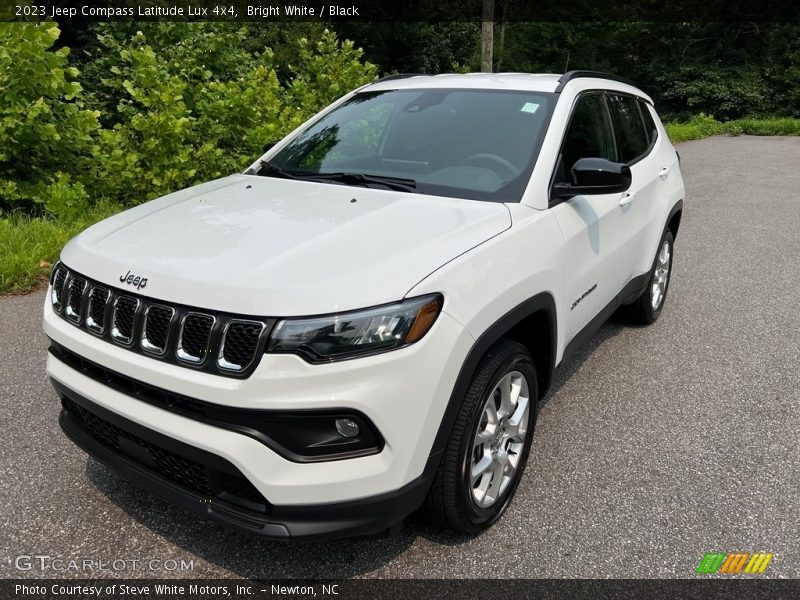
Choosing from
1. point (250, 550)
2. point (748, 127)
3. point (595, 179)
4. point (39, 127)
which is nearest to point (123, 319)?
point (250, 550)

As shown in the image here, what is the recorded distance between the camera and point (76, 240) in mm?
2713

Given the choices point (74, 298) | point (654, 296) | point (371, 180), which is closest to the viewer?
point (74, 298)

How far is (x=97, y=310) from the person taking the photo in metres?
2.39

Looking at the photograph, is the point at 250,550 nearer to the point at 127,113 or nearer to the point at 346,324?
the point at 346,324

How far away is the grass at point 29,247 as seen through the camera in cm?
541

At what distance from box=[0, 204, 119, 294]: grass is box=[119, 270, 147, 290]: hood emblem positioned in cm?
373

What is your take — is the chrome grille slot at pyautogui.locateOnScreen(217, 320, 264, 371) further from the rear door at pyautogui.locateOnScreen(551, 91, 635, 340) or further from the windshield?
the rear door at pyautogui.locateOnScreen(551, 91, 635, 340)

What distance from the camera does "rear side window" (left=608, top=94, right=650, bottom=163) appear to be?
13.4 ft

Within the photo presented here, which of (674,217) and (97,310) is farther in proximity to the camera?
(674,217)

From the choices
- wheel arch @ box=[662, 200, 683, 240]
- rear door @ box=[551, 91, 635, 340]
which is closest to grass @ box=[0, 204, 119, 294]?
rear door @ box=[551, 91, 635, 340]

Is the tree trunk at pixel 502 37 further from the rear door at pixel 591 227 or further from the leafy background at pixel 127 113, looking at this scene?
the rear door at pixel 591 227

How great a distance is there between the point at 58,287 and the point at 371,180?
4.67 feet

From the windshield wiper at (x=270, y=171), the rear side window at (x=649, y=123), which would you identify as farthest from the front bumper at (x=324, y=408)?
the rear side window at (x=649, y=123)

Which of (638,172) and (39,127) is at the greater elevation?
(638,172)
